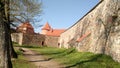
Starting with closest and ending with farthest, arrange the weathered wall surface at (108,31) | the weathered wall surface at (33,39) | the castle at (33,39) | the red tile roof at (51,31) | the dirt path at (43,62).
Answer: the weathered wall surface at (108,31), the dirt path at (43,62), the castle at (33,39), the weathered wall surface at (33,39), the red tile roof at (51,31)

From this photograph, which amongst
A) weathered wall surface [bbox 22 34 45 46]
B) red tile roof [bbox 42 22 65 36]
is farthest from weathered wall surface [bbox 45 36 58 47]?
red tile roof [bbox 42 22 65 36]

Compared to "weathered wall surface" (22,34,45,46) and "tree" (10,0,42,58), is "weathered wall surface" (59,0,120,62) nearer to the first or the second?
"tree" (10,0,42,58)

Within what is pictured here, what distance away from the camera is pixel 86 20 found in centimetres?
2931

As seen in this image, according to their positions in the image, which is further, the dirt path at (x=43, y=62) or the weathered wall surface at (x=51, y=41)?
the weathered wall surface at (x=51, y=41)

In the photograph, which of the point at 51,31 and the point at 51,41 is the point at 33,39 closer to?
the point at 51,41

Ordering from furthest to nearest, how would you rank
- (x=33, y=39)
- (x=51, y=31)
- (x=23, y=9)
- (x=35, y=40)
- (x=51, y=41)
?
(x=51, y=31) → (x=51, y=41) → (x=35, y=40) → (x=33, y=39) → (x=23, y=9)

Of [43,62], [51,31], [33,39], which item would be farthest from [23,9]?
[51,31]

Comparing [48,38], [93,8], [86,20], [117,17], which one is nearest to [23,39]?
[48,38]

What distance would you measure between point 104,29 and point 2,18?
9.42m

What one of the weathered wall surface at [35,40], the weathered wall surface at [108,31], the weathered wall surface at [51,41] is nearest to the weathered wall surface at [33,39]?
the weathered wall surface at [35,40]

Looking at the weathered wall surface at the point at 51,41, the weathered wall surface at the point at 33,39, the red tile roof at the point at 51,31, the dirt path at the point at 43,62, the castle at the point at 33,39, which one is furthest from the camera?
the red tile roof at the point at 51,31

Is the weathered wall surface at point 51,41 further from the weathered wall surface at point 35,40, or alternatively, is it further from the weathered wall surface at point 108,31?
the weathered wall surface at point 108,31

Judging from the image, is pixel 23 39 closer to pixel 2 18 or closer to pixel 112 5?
pixel 112 5

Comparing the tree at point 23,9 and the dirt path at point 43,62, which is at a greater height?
the tree at point 23,9
